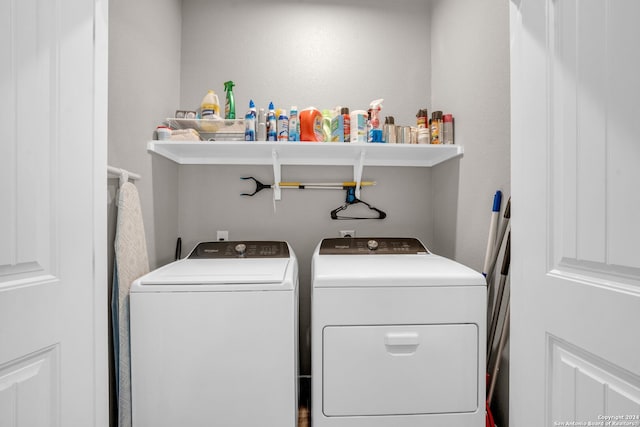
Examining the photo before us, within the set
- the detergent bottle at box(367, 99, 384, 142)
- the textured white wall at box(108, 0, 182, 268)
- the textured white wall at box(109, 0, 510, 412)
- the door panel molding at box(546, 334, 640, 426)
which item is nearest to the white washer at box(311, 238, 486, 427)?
the door panel molding at box(546, 334, 640, 426)

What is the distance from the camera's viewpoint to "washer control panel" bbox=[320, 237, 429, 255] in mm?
1839

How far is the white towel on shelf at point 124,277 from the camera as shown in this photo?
49.1 inches

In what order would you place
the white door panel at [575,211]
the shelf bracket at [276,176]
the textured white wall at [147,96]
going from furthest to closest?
the shelf bracket at [276,176] < the textured white wall at [147,96] < the white door panel at [575,211]

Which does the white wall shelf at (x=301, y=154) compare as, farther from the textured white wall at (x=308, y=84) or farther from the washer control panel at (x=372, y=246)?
the washer control panel at (x=372, y=246)

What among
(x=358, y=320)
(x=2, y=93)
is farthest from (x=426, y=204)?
(x=2, y=93)

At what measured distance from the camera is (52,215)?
0.74m

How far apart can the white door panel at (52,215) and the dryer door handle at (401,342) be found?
100 cm

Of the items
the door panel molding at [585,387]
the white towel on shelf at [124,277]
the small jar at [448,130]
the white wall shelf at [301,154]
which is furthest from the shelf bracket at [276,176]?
the door panel molding at [585,387]

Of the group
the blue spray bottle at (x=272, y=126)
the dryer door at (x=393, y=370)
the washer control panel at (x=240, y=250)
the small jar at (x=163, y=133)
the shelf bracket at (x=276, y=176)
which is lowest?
the dryer door at (x=393, y=370)

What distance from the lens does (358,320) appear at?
128 centimetres

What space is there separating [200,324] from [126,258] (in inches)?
17.1

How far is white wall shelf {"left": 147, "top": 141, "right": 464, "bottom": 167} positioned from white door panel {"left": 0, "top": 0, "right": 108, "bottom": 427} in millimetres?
878

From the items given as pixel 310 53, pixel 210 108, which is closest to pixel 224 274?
pixel 210 108

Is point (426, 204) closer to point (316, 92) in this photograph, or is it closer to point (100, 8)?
point (316, 92)
